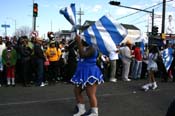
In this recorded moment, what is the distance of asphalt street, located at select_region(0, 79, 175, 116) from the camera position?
9555 millimetres

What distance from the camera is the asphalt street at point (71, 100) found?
955cm

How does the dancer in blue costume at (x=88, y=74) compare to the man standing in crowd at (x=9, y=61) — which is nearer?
the dancer in blue costume at (x=88, y=74)

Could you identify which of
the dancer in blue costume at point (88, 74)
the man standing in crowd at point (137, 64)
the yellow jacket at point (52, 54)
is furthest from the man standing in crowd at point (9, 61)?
the dancer in blue costume at point (88, 74)

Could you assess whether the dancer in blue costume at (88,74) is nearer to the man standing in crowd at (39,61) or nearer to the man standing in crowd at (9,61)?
the man standing in crowd at (39,61)

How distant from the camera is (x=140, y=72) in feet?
60.1

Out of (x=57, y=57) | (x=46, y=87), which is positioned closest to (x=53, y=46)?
(x=57, y=57)

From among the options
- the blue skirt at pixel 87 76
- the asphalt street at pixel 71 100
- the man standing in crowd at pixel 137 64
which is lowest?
the asphalt street at pixel 71 100

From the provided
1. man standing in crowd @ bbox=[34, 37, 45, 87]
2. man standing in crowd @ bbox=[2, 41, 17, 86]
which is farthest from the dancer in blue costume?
man standing in crowd @ bbox=[2, 41, 17, 86]

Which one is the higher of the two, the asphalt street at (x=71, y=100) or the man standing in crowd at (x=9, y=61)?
the man standing in crowd at (x=9, y=61)

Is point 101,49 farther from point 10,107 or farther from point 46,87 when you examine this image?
point 46,87

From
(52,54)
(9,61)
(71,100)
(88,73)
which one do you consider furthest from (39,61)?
(88,73)

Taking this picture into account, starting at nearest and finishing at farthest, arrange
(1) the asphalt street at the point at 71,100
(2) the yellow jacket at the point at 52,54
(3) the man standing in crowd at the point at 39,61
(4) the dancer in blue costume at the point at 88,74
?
1. (4) the dancer in blue costume at the point at 88,74
2. (1) the asphalt street at the point at 71,100
3. (3) the man standing in crowd at the point at 39,61
4. (2) the yellow jacket at the point at 52,54

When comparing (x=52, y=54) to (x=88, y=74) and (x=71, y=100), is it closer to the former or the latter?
(x=71, y=100)

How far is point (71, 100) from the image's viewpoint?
36.9 ft
